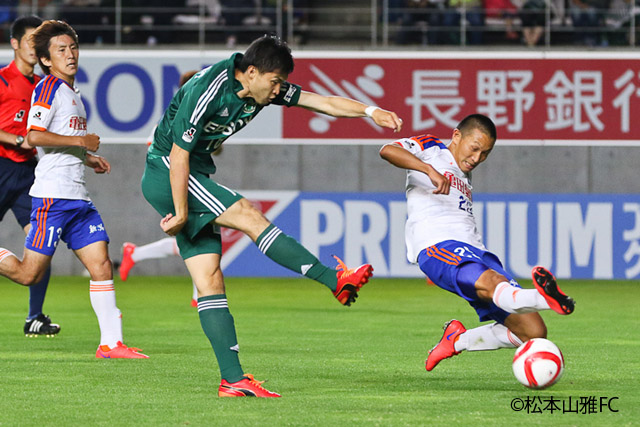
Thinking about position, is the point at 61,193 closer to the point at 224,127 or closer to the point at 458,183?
the point at 224,127

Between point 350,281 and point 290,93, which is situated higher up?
point 290,93

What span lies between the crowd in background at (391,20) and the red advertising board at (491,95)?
20.4 inches

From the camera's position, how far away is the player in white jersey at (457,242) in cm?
594

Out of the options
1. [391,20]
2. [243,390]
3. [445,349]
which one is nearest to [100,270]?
[243,390]

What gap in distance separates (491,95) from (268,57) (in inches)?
406

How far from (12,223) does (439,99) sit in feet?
19.7

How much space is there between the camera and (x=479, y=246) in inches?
251

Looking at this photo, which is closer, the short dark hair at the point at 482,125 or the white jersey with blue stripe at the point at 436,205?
the white jersey with blue stripe at the point at 436,205

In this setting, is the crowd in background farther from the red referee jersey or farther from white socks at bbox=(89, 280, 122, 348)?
white socks at bbox=(89, 280, 122, 348)

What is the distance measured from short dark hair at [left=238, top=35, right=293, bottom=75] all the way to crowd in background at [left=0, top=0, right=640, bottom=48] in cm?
1035

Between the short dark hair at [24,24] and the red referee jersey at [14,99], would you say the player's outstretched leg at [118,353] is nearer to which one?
the red referee jersey at [14,99]

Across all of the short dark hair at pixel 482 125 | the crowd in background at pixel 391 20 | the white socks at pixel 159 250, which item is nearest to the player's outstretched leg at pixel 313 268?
the short dark hair at pixel 482 125

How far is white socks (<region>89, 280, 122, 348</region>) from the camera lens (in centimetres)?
725

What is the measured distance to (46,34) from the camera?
714cm
